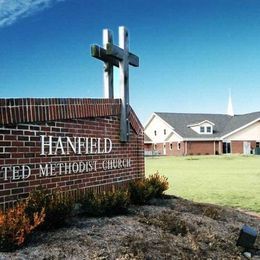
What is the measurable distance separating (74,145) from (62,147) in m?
0.39

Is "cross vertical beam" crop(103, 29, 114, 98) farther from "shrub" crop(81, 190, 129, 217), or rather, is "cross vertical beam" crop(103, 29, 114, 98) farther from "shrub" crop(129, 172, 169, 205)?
"shrub" crop(81, 190, 129, 217)

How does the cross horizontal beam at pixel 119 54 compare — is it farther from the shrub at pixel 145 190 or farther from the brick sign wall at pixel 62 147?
the shrub at pixel 145 190

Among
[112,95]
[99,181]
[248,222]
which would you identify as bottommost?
[248,222]

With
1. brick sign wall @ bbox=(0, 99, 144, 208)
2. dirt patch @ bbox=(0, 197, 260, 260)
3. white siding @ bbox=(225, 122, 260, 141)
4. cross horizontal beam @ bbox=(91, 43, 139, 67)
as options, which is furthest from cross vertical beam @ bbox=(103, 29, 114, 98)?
white siding @ bbox=(225, 122, 260, 141)

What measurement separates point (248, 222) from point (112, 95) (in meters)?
3.82

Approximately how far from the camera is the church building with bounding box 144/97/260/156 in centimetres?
5912

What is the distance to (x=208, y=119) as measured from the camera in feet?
213

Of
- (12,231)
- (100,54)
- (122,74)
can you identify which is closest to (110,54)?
(100,54)

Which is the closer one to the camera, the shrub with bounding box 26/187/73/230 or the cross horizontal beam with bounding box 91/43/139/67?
the shrub with bounding box 26/187/73/230

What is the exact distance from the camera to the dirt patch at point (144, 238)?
4.75m

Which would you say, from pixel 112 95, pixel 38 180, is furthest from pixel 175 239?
pixel 112 95

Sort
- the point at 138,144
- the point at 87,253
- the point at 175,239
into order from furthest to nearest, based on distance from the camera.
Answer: the point at 138,144 < the point at 175,239 < the point at 87,253

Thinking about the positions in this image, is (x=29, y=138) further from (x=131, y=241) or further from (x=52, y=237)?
(x=131, y=241)

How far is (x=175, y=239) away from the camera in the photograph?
19.3 ft
